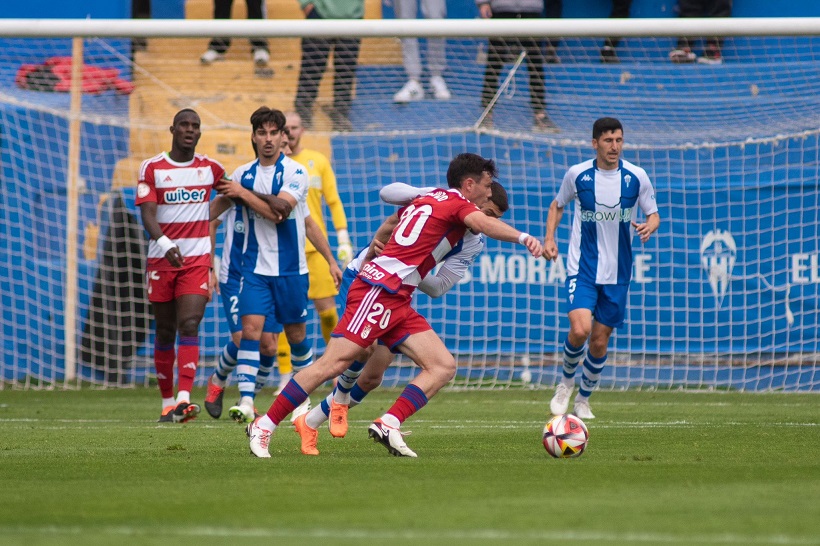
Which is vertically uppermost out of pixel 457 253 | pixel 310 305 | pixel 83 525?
pixel 457 253

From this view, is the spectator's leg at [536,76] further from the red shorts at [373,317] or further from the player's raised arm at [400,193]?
the red shorts at [373,317]

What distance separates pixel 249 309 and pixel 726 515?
17.4 feet

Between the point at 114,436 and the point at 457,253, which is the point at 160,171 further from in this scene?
the point at 457,253

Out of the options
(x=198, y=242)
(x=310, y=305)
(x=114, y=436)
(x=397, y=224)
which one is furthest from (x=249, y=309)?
(x=310, y=305)

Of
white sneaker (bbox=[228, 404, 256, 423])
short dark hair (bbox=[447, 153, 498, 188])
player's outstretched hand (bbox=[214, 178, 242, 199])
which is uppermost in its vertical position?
short dark hair (bbox=[447, 153, 498, 188])

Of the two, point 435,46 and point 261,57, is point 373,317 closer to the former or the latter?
point 435,46

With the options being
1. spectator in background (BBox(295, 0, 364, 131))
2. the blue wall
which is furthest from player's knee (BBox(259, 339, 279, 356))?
the blue wall

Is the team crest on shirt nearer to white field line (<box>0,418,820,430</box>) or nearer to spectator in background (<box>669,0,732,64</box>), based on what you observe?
spectator in background (<box>669,0,732,64</box>)

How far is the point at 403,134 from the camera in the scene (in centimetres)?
1453

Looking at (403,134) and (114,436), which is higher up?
(403,134)

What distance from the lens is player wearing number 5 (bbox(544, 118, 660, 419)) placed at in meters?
9.48

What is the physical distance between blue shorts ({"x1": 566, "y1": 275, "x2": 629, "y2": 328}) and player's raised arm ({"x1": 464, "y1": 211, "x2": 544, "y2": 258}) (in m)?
3.20

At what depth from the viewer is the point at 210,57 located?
51.1 feet

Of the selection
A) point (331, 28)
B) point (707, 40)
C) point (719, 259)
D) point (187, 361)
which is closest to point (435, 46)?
point (707, 40)
